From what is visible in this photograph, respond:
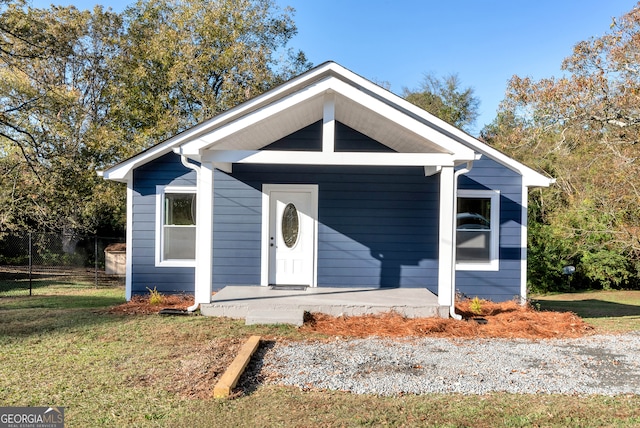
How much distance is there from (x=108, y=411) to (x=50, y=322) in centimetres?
421

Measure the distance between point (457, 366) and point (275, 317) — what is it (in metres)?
3.01

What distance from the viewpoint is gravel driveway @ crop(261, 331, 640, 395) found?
4.67m

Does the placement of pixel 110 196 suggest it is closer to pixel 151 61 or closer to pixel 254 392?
pixel 151 61

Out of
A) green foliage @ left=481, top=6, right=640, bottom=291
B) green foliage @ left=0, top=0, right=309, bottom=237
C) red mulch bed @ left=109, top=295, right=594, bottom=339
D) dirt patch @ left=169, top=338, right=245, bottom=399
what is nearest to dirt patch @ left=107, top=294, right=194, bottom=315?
red mulch bed @ left=109, top=295, right=594, bottom=339

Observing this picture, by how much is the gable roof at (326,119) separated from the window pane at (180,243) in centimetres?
145

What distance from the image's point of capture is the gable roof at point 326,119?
7344mm

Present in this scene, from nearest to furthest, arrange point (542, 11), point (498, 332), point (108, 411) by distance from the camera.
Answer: point (108, 411) → point (498, 332) → point (542, 11)

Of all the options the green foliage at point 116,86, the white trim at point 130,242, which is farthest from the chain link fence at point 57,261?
the white trim at point 130,242

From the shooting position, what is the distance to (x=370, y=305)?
7785mm

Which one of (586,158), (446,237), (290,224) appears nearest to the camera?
(446,237)

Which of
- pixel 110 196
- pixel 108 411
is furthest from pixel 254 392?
pixel 110 196

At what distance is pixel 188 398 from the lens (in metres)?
4.22

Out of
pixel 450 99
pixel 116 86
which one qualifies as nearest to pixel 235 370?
pixel 116 86

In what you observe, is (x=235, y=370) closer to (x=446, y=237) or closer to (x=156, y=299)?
(x=446, y=237)
